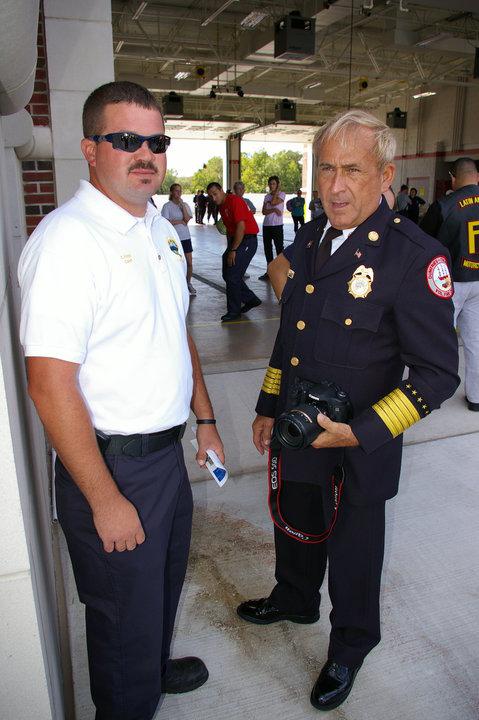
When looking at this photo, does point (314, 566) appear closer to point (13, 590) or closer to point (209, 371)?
point (13, 590)

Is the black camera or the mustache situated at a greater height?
the mustache

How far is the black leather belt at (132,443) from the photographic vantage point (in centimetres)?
144

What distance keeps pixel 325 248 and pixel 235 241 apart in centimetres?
514

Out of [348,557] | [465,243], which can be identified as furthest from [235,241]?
[348,557]

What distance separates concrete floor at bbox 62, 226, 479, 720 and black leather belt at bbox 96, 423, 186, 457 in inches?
41.2

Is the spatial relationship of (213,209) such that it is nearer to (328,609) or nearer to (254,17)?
(254,17)

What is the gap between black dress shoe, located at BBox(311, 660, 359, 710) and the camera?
1892mm

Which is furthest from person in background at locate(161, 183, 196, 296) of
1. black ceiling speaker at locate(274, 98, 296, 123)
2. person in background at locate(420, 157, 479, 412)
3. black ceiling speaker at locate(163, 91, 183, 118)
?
black ceiling speaker at locate(274, 98, 296, 123)

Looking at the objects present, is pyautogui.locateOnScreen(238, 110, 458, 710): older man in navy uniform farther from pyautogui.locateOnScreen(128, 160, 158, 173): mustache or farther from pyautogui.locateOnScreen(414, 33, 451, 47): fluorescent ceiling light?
pyautogui.locateOnScreen(414, 33, 451, 47): fluorescent ceiling light

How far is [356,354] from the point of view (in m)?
1.71

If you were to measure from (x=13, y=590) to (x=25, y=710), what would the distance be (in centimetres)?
34

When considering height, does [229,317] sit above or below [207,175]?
below

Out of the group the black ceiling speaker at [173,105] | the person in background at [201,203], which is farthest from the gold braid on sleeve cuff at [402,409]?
the person in background at [201,203]

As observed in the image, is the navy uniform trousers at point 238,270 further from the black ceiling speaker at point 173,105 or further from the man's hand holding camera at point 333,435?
the black ceiling speaker at point 173,105
